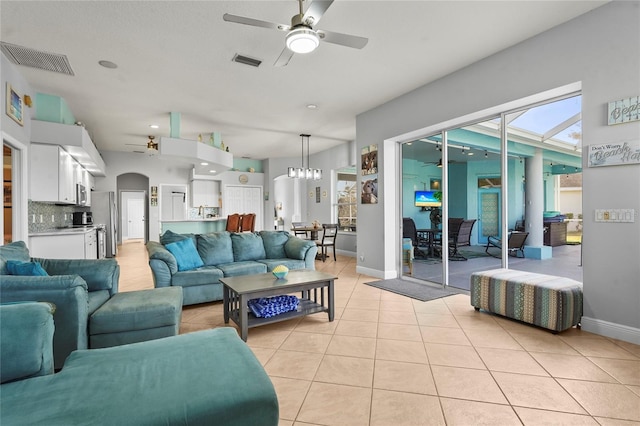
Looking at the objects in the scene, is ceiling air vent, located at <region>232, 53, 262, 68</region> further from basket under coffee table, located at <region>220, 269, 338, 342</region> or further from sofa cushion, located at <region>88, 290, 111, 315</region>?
sofa cushion, located at <region>88, 290, 111, 315</region>

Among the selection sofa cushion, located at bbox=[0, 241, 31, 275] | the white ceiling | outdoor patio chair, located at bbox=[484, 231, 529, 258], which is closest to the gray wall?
the white ceiling

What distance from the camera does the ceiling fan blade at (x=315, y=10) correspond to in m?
2.21

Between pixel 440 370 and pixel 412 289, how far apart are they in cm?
238

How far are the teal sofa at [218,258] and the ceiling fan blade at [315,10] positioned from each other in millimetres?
2875

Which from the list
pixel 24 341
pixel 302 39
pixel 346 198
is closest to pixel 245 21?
pixel 302 39

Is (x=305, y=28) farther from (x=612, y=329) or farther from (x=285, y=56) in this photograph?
(x=612, y=329)

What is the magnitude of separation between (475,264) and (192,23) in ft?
17.5

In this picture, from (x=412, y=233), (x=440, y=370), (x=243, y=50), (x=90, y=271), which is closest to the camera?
(x=440, y=370)

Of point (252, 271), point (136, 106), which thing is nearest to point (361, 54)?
point (252, 271)

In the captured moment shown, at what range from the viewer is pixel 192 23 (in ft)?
10.0

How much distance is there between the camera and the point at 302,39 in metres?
2.48

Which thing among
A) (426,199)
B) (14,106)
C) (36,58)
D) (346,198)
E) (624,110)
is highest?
(36,58)

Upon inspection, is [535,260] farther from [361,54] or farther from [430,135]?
[361,54]

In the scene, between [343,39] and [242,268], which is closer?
[343,39]
